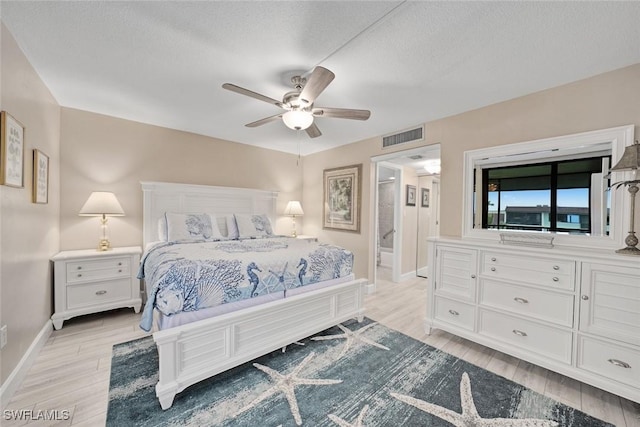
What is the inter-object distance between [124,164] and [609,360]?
16.7ft

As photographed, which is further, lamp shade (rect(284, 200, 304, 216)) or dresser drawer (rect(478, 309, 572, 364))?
lamp shade (rect(284, 200, 304, 216))

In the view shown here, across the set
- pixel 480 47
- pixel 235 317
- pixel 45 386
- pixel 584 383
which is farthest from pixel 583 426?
pixel 45 386

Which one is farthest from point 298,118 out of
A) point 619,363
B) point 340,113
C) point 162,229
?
point 619,363

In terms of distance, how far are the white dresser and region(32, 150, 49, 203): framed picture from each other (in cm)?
371

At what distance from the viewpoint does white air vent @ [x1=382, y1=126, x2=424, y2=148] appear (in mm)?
3293

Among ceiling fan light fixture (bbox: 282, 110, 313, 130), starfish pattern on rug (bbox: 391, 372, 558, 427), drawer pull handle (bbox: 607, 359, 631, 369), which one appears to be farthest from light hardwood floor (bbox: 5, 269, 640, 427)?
ceiling fan light fixture (bbox: 282, 110, 313, 130)

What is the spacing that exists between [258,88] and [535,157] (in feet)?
8.80

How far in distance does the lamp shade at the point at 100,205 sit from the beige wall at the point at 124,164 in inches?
10.3

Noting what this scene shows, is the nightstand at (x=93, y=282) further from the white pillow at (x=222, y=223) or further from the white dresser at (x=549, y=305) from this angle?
the white dresser at (x=549, y=305)

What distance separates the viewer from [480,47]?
1793 millimetres

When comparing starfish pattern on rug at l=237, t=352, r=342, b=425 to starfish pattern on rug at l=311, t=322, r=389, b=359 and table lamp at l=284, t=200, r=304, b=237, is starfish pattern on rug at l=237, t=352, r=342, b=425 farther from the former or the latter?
table lamp at l=284, t=200, r=304, b=237

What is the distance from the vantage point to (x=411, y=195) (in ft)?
16.3

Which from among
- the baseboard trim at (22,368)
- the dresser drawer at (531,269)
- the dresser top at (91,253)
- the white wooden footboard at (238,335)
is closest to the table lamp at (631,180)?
the dresser drawer at (531,269)

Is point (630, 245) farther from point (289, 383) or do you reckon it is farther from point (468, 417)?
point (289, 383)
